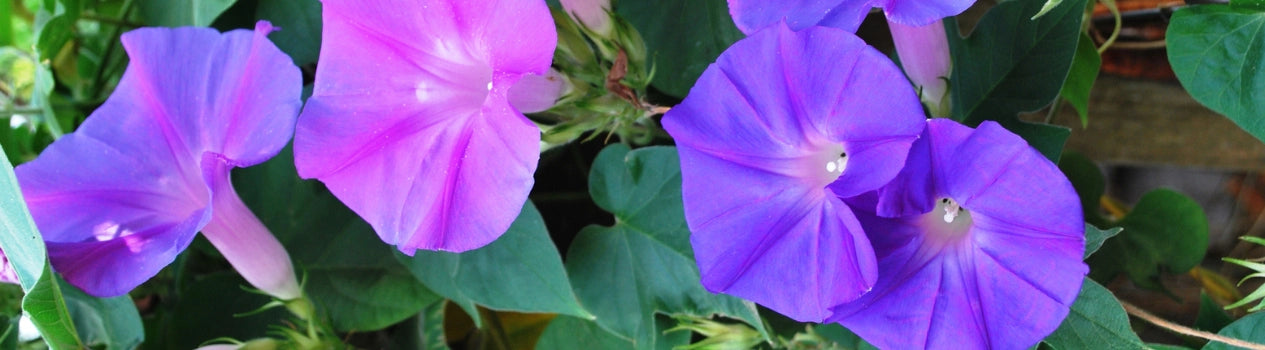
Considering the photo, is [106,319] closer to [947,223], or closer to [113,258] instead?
[113,258]

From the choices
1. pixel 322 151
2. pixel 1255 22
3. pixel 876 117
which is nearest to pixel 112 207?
pixel 322 151

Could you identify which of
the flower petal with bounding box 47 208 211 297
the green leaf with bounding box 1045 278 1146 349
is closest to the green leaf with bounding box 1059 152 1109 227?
the green leaf with bounding box 1045 278 1146 349

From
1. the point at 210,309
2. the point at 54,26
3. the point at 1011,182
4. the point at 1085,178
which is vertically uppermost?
the point at 1011,182

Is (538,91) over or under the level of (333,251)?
over

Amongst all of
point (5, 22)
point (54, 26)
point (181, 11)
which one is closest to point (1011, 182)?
point (181, 11)

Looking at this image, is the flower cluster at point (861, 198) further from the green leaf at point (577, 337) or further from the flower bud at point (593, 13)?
the green leaf at point (577, 337)

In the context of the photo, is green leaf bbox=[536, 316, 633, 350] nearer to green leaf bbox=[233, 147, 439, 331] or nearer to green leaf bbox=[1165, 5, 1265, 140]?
green leaf bbox=[233, 147, 439, 331]

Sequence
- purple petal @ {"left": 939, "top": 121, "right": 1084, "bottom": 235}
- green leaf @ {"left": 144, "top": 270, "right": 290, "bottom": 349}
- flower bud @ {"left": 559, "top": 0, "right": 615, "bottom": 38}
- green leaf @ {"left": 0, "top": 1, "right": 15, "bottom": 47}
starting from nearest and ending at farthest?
purple petal @ {"left": 939, "top": 121, "right": 1084, "bottom": 235} < flower bud @ {"left": 559, "top": 0, "right": 615, "bottom": 38} < green leaf @ {"left": 144, "top": 270, "right": 290, "bottom": 349} < green leaf @ {"left": 0, "top": 1, "right": 15, "bottom": 47}
